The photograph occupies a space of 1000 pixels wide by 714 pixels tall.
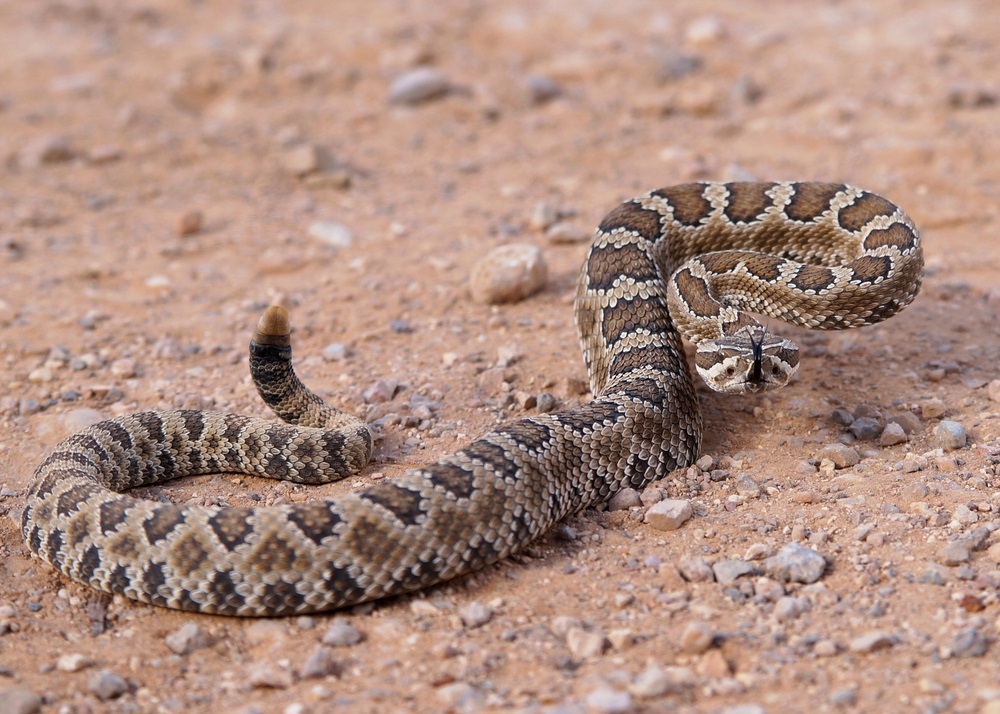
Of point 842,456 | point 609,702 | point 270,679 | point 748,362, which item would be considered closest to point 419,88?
point 748,362

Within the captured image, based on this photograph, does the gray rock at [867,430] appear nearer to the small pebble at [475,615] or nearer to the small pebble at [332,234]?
the small pebble at [475,615]

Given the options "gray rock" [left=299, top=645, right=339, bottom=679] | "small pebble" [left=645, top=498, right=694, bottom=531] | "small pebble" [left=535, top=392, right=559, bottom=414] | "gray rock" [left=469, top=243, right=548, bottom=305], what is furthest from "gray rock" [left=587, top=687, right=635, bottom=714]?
"gray rock" [left=469, top=243, right=548, bottom=305]

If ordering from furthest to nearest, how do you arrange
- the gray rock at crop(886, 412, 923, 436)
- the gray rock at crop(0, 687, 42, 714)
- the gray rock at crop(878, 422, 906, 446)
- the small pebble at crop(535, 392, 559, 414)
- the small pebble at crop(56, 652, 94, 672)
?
the small pebble at crop(535, 392, 559, 414) → the gray rock at crop(886, 412, 923, 436) → the gray rock at crop(878, 422, 906, 446) → the small pebble at crop(56, 652, 94, 672) → the gray rock at crop(0, 687, 42, 714)

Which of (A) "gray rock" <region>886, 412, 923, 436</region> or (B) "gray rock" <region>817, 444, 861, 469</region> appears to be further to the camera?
(A) "gray rock" <region>886, 412, 923, 436</region>

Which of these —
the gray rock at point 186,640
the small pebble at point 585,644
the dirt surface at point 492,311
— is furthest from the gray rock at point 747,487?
the gray rock at point 186,640

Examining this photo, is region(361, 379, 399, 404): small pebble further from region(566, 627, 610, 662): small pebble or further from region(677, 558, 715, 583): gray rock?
region(566, 627, 610, 662): small pebble
